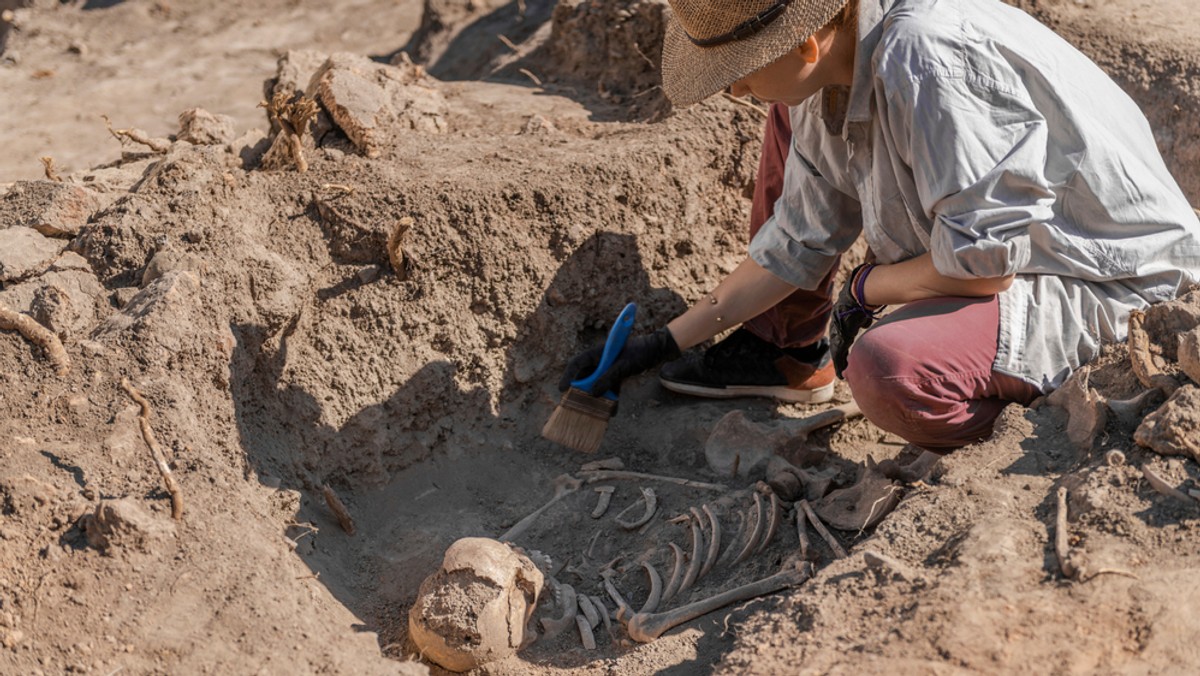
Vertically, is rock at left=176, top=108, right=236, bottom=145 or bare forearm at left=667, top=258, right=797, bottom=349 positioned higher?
rock at left=176, top=108, right=236, bottom=145

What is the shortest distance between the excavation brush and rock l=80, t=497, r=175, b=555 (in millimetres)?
1292

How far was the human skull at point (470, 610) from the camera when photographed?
247 cm

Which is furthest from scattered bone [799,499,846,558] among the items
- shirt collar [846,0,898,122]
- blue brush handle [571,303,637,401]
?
shirt collar [846,0,898,122]

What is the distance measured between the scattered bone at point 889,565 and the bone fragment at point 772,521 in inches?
19.1

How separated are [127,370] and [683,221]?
1.95 m

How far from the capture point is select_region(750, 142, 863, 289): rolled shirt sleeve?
3.01m

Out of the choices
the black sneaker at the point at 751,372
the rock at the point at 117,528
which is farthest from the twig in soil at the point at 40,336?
the black sneaker at the point at 751,372

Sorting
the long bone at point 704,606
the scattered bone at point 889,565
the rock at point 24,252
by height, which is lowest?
the long bone at point 704,606

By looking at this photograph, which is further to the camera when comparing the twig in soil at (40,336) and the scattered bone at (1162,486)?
the twig in soil at (40,336)

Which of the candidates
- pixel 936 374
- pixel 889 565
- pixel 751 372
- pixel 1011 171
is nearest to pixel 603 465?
pixel 751 372

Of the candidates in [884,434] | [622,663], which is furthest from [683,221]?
[622,663]

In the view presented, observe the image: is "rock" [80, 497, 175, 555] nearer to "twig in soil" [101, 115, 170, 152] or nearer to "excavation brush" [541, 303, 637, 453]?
"excavation brush" [541, 303, 637, 453]

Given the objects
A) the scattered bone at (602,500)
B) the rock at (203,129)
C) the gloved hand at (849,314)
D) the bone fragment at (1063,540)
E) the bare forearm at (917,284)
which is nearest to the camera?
the bone fragment at (1063,540)

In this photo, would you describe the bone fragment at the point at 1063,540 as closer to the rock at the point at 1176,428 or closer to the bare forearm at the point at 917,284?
the rock at the point at 1176,428
